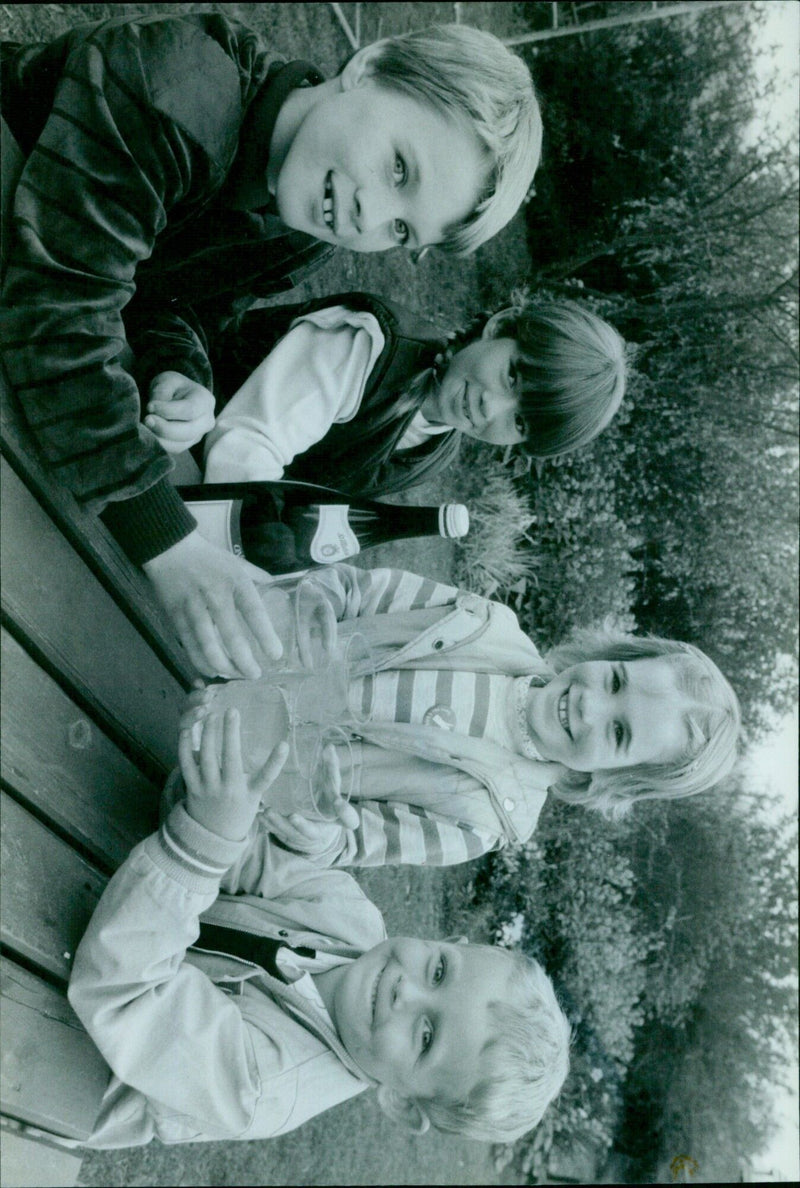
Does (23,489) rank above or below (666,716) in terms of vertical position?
above

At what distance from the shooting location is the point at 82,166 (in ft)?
1.85

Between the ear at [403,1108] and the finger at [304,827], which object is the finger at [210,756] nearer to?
the finger at [304,827]

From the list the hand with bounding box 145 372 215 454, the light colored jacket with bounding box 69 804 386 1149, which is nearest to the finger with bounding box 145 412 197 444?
the hand with bounding box 145 372 215 454

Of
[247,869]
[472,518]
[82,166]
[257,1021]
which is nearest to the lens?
[82,166]

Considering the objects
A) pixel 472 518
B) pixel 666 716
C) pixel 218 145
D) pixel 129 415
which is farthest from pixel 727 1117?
pixel 218 145

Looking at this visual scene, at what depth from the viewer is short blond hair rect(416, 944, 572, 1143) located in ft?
2.70

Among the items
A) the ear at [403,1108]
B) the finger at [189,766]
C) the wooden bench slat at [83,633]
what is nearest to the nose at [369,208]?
the wooden bench slat at [83,633]

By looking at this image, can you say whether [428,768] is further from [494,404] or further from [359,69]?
[359,69]

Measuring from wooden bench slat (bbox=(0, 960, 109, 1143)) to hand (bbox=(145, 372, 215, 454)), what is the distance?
42 cm

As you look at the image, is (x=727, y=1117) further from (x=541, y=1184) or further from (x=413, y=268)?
(x=413, y=268)

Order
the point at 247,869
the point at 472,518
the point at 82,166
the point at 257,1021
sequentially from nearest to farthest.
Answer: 1. the point at 82,166
2. the point at 257,1021
3. the point at 247,869
4. the point at 472,518

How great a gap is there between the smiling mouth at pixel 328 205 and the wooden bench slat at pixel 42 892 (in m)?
0.47

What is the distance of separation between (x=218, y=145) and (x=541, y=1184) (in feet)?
3.45

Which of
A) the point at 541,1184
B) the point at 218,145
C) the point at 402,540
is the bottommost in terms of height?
the point at 541,1184
